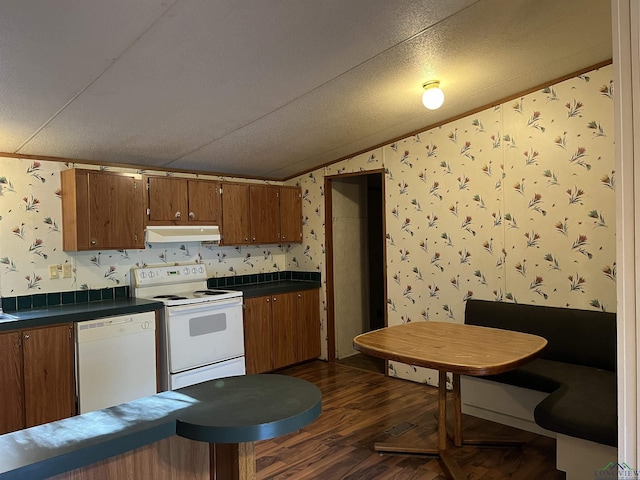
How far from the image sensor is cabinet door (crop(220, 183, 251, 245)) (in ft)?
14.6

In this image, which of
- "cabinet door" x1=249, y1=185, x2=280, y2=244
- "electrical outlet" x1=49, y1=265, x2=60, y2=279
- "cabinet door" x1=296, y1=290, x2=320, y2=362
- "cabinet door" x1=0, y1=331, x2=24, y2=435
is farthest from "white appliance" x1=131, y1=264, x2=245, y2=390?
"cabinet door" x1=0, y1=331, x2=24, y2=435

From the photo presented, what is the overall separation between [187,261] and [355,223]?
2029 mm

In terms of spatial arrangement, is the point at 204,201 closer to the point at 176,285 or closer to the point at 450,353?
the point at 176,285

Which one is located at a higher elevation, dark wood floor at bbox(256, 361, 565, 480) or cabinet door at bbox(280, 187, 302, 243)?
cabinet door at bbox(280, 187, 302, 243)

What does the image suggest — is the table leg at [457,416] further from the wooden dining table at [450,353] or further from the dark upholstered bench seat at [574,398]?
the dark upholstered bench seat at [574,398]

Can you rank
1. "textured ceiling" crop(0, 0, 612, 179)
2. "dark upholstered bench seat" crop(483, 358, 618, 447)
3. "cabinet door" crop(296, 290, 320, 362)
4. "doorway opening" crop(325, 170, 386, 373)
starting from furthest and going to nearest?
"doorway opening" crop(325, 170, 386, 373), "cabinet door" crop(296, 290, 320, 362), "dark upholstered bench seat" crop(483, 358, 618, 447), "textured ceiling" crop(0, 0, 612, 179)

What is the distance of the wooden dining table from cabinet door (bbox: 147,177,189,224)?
2.11 metres

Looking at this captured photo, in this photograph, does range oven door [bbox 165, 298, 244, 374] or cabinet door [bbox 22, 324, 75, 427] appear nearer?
cabinet door [bbox 22, 324, 75, 427]

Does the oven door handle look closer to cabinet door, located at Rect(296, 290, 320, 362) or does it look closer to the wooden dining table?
cabinet door, located at Rect(296, 290, 320, 362)

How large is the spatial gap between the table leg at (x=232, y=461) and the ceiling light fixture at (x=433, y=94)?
251cm

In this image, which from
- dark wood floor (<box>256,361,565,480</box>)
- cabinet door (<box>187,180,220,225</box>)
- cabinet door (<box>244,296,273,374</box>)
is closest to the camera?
dark wood floor (<box>256,361,565,480</box>)

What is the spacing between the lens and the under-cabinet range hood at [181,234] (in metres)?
3.88

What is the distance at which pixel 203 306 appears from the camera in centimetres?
382

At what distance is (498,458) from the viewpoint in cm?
280
